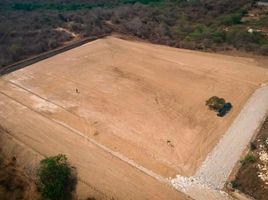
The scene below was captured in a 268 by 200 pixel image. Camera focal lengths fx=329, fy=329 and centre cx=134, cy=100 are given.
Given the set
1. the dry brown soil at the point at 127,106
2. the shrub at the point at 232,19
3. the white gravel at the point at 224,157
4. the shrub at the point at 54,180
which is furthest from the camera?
the shrub at the point at 232,19

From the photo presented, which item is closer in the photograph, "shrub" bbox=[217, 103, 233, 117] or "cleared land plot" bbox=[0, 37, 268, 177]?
"cleared land plot" bbox=[0, 37, 268, 177]

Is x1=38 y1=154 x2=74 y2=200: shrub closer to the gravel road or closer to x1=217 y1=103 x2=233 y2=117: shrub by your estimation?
the gravel road

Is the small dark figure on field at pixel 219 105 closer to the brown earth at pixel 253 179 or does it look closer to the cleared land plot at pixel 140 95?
the cleared land plot at pixel 140 95

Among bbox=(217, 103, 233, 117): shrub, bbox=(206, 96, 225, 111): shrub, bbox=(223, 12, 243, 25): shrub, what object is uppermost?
bbox=(223, 12, 243, 25): shrub

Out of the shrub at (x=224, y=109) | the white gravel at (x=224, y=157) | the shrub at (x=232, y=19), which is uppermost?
the shrub at (x=232, y=19)

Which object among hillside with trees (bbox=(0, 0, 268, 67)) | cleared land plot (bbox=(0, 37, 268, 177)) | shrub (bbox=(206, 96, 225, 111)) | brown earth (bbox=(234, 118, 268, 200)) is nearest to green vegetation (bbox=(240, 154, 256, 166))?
brown earth (bbox=(234, 118, 268, 200))

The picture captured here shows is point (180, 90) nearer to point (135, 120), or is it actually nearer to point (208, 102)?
point (208, 102)

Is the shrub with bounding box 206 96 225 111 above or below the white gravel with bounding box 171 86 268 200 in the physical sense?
above

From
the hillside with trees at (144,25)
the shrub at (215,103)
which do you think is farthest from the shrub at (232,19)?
the shrub at (215,103)
